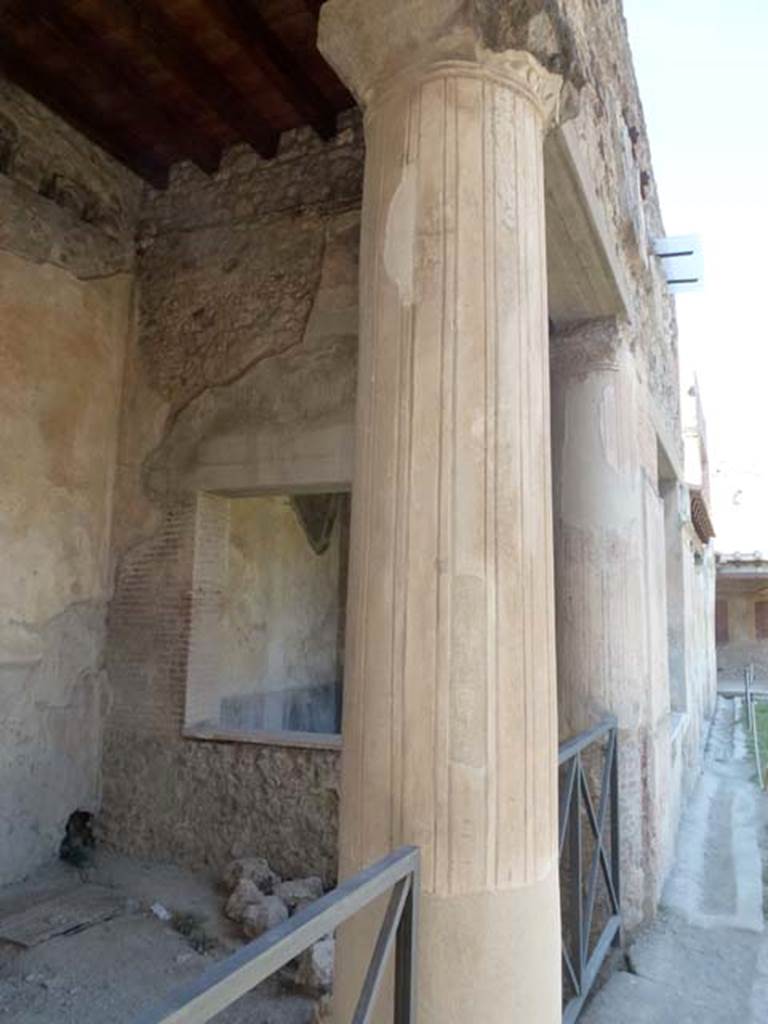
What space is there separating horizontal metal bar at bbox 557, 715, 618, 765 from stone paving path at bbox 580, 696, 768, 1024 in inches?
41.7

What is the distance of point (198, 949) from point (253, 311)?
164 inches

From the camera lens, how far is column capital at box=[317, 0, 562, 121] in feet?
6.92

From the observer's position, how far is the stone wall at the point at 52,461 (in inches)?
202

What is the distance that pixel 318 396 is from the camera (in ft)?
17.6

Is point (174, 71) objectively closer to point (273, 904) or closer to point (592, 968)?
point (273, 904)

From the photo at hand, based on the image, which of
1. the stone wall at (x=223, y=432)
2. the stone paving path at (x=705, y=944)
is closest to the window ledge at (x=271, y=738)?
the stone wall at (x=223, y=432)

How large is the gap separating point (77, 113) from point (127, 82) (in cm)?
65

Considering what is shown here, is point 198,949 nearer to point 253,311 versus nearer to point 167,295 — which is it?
point 253,311

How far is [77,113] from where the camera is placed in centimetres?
554

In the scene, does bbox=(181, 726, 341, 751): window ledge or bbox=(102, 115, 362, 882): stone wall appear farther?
bbox=(102, 115, 362, 882): stone wall

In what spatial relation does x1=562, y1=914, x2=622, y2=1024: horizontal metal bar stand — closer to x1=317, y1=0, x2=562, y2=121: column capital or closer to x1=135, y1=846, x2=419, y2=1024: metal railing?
x1=135, y1=846, x2=419, y2=1024: metal railing

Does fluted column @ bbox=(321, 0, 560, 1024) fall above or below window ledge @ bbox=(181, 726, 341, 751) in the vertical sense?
above

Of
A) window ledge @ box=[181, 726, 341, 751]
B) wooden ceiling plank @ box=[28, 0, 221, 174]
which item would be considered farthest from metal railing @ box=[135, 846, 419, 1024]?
wooden ceiling plank @ box=[28, 0, 221, 174]

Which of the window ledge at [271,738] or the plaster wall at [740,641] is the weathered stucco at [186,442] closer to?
the window ledge at [271,738]
